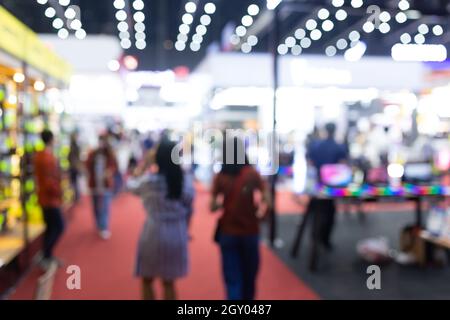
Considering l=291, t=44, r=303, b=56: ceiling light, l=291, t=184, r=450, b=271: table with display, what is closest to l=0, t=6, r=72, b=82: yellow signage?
l=291, t=184, r=450, b=271: table with display

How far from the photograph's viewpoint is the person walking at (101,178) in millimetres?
6086

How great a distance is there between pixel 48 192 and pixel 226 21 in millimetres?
8822

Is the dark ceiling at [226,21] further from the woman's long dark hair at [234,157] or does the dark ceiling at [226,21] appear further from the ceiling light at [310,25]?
the woman's long dark hair at [234,157]

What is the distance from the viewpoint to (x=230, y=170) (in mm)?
3213

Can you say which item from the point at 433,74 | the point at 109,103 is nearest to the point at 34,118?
the point at 109,103

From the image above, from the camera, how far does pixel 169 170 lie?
10.3ft

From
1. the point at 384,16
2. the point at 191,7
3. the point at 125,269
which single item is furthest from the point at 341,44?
the point at 125,269

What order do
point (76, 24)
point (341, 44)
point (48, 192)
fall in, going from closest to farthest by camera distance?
point (76, 24), point (48, 192), point (341, 44)

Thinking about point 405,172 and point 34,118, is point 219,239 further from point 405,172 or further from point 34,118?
point 34,118

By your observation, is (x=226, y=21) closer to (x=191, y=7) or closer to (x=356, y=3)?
(x=191, y=7)

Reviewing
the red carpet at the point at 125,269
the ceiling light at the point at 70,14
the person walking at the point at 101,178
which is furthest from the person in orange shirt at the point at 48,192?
the person walking at the point at 101,178

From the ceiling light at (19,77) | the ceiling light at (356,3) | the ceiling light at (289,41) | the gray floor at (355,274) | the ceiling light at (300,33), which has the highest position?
the ceiling light at (289,41)

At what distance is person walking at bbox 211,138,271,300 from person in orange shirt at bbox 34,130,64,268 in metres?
2.11

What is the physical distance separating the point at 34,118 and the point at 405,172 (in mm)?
4633
